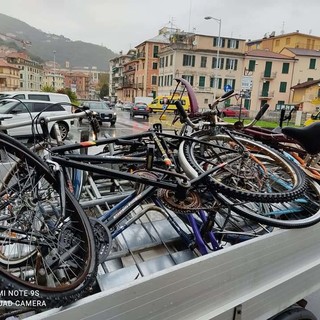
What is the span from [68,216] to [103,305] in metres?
0.63

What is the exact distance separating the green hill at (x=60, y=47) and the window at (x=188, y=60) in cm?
13712

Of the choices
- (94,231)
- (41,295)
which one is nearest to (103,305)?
(41,295)

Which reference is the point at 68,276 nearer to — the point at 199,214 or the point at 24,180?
the point at 24,180

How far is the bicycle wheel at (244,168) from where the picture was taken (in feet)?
6.98

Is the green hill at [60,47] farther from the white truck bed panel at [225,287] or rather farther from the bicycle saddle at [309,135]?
the white truck bed panel at [225,287]

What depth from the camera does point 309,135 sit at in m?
2.71

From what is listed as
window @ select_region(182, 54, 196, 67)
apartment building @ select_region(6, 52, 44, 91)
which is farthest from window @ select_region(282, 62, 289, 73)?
apartment building @ select_region(6, 52, 44, 91)

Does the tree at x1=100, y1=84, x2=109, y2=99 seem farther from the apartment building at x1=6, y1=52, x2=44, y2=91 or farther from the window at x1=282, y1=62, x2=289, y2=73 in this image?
the window at x1=282, y1=62, x2=289, y2=73

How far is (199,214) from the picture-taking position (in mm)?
2145

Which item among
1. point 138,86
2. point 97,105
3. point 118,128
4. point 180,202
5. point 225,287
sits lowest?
point 118,128

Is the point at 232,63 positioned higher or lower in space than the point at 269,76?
higher

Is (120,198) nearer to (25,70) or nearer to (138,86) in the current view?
(138,86)

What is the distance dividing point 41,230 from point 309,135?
7.78ft

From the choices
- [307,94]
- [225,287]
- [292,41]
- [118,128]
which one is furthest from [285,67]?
[225,287]
